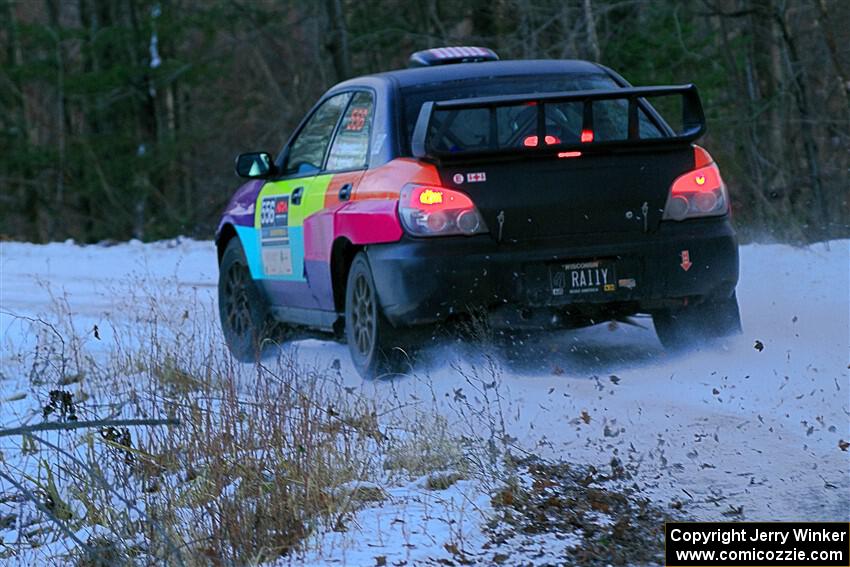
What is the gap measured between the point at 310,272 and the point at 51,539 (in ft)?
9.37

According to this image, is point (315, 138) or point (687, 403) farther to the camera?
point (315, 138)

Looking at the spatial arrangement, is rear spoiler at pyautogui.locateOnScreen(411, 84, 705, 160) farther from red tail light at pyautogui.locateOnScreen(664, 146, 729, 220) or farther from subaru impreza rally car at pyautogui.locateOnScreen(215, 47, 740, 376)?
red tail light at pyautogui.locateOnScreen(664, 146, 729, 220)

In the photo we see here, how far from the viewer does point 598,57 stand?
62.8 feet

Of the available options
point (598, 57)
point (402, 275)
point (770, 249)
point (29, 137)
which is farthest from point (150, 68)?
point (402, 275)

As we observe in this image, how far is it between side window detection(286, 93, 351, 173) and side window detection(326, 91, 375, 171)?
177mm

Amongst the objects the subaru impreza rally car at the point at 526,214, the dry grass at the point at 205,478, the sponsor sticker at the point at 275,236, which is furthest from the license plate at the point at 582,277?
the sponsor sticker at the point at 275,236

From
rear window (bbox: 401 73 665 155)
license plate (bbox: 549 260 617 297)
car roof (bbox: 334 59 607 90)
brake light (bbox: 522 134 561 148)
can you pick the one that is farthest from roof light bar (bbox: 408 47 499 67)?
license plate (bbox: 549 260 617 297)

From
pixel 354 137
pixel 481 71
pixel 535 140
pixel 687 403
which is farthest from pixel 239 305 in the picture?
pixel 687 403

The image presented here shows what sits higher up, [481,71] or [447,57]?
[447,57]

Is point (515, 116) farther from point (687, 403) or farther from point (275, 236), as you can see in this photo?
point (275, 236)

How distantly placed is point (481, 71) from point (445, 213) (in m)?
1.37

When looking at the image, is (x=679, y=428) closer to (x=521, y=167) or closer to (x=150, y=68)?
(x=521, y=167)

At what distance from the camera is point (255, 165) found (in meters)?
9.46

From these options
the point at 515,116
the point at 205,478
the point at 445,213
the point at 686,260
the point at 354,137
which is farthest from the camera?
the point at 354,137
